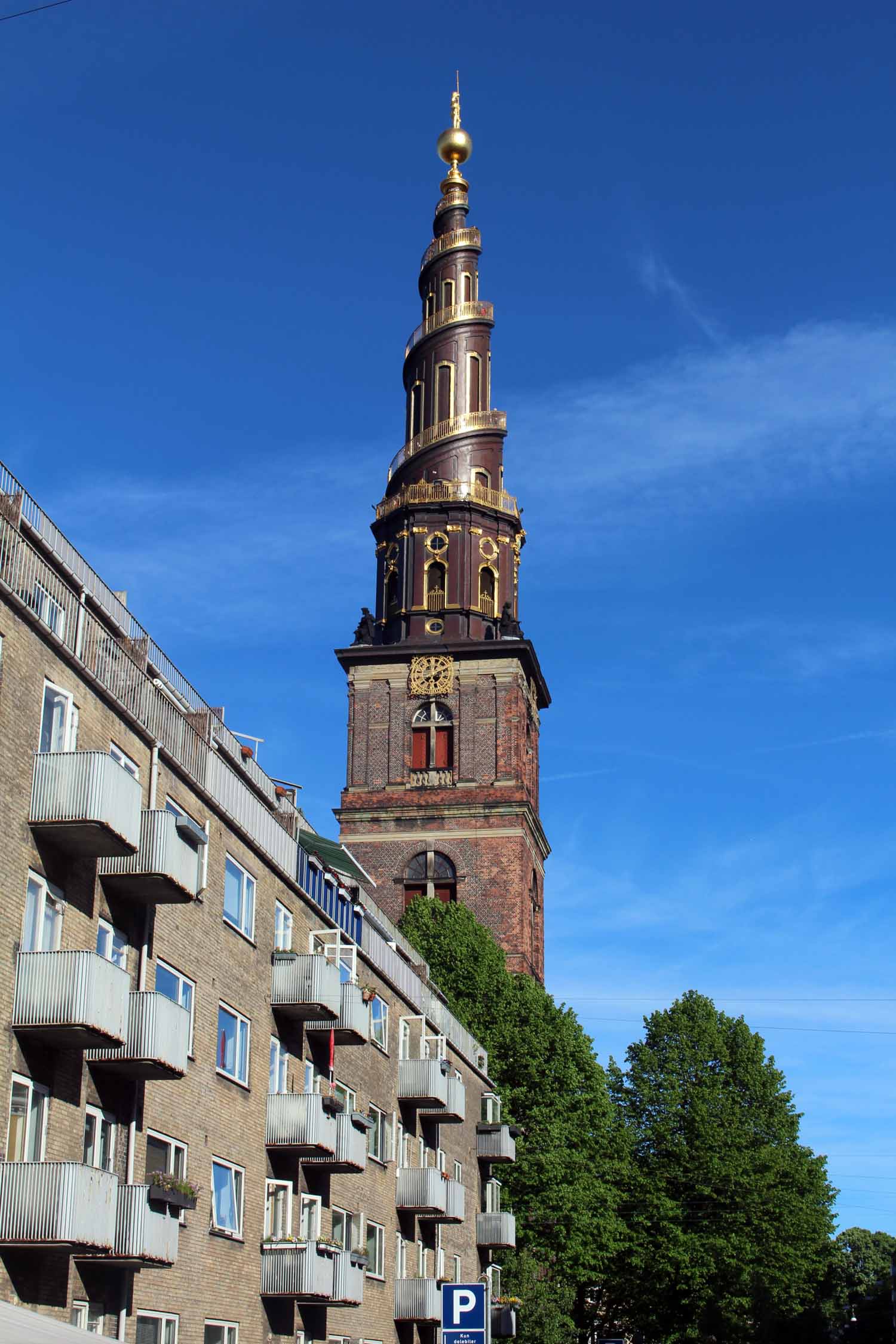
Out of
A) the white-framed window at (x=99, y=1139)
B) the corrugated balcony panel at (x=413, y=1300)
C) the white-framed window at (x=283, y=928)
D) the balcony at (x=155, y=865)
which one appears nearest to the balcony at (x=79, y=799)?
the balcony at (x=155, y=865)

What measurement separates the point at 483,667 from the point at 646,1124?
2115cm

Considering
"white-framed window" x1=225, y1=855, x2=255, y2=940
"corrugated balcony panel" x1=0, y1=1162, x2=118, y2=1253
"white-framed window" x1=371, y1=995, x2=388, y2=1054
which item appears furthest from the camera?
"white-framed window" x1=371, y1=995, x2=388, y2=1054

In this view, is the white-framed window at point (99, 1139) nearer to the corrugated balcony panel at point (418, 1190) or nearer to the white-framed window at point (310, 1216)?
the white-framed window at point (310, 1216)

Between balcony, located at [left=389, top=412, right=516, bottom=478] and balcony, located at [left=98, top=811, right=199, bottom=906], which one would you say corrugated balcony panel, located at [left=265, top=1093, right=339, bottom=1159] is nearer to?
balcony, located at [left=98, top=811, right=199, bottom=906]

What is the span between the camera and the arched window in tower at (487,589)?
79.8 meters

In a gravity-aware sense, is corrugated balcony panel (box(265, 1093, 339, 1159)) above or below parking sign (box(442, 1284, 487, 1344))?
above

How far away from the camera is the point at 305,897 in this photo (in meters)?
32.2

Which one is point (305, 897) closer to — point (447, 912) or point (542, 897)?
point (447, 912)

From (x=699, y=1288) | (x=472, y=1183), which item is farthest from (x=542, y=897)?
(x=472, y=1183)

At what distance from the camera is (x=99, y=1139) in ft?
71.7

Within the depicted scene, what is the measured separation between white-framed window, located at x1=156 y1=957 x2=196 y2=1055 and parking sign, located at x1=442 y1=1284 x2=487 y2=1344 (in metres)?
6.39

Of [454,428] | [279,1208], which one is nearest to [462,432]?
[454,428]

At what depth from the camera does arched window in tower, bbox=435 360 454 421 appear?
8250cm

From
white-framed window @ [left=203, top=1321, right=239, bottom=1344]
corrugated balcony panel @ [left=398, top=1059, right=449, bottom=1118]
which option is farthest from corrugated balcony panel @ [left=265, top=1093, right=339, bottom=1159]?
corrugated balcony panel @ [left=398, top=1059, right=449, bottom=1118]
